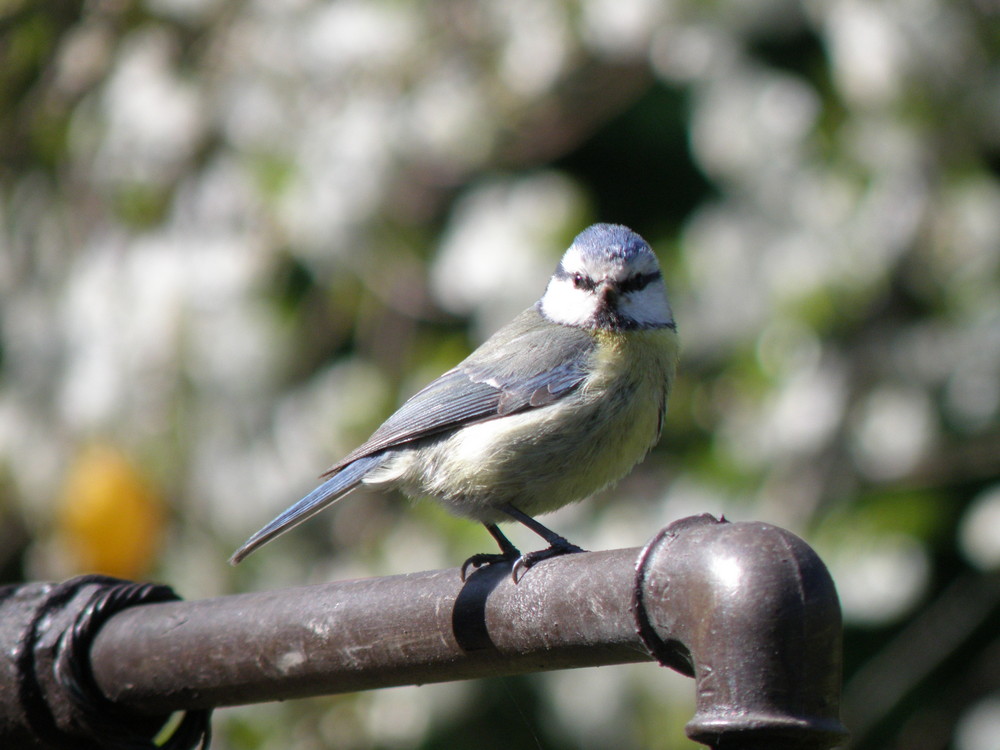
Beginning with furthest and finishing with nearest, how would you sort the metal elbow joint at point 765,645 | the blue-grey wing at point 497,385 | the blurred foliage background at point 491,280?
the blurred foliage background at point 491,280 < the blue-grey wing at point 497,385 < the metal elbow joint at point 765,645

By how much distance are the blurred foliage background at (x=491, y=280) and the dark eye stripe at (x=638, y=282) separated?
0.07 metres

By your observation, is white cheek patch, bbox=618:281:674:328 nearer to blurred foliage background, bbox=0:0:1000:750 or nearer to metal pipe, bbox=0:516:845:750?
blurred foliage background, bbox=0:0:1000:750

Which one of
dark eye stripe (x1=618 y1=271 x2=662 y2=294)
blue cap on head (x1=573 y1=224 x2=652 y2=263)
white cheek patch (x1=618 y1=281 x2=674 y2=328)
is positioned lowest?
white cheek patch (x1=618 y1=281 x2=674 y2=328)

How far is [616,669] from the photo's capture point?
2.12 m

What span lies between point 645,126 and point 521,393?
1065mm

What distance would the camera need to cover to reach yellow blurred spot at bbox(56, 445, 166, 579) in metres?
2.47

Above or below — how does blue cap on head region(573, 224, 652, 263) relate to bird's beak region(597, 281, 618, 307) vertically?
above

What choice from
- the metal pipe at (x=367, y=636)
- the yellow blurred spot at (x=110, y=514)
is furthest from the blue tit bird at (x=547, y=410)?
the yellow blurred spot at (x=110, y=514)

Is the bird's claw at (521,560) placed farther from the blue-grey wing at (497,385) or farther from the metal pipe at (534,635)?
the blue-grey wing at (497,385)

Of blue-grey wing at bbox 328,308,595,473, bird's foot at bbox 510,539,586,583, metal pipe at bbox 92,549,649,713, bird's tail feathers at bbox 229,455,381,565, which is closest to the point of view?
metal pipe at bbox 92,549,649,713

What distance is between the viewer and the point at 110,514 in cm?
249

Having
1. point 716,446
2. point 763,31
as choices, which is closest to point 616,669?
point 716,446

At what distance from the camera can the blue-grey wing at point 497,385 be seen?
1.96m

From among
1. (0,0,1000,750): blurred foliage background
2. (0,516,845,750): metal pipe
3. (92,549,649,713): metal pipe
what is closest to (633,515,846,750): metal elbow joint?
(0,516,845,750): metal pipe
